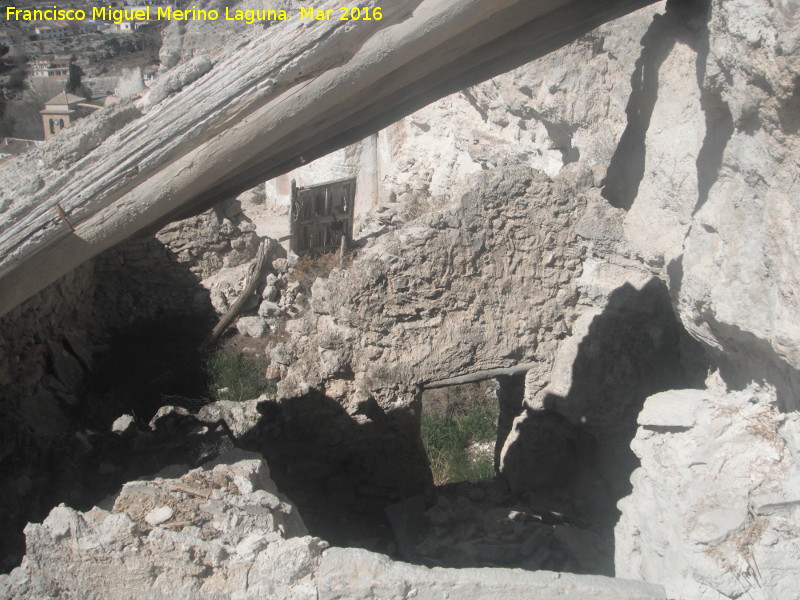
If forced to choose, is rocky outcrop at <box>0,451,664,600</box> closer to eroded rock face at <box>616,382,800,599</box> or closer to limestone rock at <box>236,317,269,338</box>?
eroded rock face at <box>616,382,800,599</box>

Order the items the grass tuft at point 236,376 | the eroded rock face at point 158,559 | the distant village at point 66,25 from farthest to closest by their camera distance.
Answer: the distant village at point 66,25 → the grass tuft at point 236,376 → the eroded rock face at point 158,559

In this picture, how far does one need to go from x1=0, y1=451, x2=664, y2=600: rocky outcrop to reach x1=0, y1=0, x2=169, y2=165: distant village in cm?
1307

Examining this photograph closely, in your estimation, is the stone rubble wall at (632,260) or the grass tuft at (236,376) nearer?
the stone rubble wall at (632,260)

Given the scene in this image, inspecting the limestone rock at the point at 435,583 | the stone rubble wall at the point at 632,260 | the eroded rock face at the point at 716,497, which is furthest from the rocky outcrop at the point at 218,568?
the stone rubble wall at the point at 632,260

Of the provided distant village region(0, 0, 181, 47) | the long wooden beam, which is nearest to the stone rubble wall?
the long wooden beam

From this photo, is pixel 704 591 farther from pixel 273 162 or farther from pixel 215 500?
pixel 273 162

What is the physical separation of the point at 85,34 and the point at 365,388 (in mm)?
27528

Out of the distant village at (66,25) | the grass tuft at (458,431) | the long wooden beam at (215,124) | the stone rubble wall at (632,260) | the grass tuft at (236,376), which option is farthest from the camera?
the distant village at (66,25)

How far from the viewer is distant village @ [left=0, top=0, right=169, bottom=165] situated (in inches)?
619

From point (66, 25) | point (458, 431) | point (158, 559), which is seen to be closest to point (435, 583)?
point (158, 559)

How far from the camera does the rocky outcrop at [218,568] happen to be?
2213 mm

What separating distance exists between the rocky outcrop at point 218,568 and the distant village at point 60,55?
13069mm

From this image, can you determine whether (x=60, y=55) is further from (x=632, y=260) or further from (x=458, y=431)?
(x=632, y=260)

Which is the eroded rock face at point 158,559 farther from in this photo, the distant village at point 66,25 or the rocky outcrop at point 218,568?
the distant village at point 66,25
